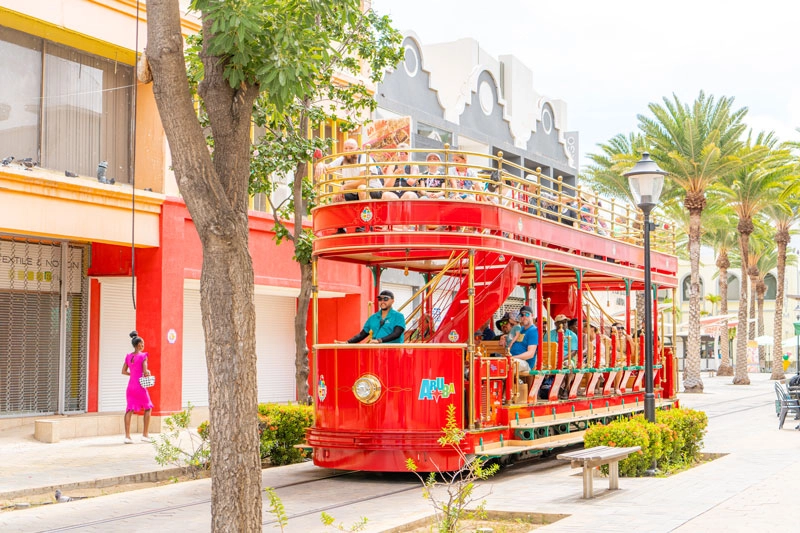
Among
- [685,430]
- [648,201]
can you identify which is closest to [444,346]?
[648,201]

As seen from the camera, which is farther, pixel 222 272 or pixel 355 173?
pixel 355 173

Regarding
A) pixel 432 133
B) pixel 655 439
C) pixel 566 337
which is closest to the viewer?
pixel 655 439

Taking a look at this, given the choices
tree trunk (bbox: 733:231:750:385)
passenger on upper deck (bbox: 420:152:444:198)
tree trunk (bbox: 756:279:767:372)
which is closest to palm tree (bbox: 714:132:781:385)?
tree trunk (bbox: 733:231:750:385)

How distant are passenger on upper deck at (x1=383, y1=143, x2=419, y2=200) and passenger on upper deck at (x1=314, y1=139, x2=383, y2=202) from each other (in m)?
0.18

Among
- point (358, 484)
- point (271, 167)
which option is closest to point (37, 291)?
point (271, 167)

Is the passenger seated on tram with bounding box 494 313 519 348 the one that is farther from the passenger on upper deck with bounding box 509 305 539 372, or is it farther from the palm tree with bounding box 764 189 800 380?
the palm tree with bounding box 764 189 800 380

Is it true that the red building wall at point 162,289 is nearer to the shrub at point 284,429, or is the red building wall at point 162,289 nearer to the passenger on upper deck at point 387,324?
the shrub at point 284,429

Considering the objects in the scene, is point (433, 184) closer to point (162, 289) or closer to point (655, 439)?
point (655, 439)

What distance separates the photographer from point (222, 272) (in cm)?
732

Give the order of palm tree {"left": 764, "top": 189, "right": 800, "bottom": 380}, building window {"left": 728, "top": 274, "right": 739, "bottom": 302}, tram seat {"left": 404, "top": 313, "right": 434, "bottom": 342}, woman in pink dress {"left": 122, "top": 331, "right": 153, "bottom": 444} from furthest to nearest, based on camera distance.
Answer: building window {"left": 728, "top": 274, "right": 739, "bottom": 302}
palm tree {"left": 764, "top": 189, "right": 800, "bottom": 380}
woman in pink dress {"left": 122, "top": 331, "right": 153, "bottom": 444}
tram seat {"left": 404, "top": 313, "right": 434, "bottom": 342}

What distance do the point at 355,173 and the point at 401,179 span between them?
3.32 feet

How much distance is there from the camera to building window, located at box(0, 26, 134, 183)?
60.2ft

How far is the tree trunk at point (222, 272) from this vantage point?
7.21 m

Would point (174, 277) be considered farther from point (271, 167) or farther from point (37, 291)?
point (271, 167)
